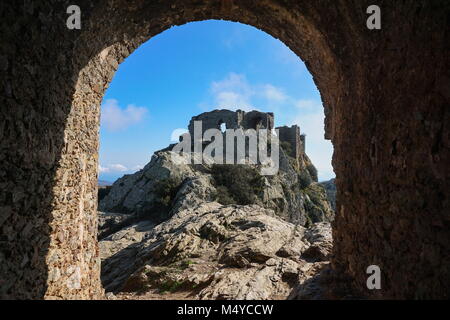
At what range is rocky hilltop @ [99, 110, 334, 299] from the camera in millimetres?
6340

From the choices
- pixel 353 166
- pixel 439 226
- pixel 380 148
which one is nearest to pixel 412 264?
pixel 439 226

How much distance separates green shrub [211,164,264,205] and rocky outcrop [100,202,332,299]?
9509 mm

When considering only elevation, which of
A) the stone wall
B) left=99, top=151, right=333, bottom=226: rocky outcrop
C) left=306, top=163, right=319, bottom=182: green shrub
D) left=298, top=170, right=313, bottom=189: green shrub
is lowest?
left=99, top=151, right=333, bottom=226: rocky outcrop

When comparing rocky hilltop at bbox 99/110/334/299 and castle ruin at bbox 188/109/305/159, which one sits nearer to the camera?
rocky hilltop at bbox 99/110/334/299

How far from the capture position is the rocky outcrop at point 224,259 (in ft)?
20.1

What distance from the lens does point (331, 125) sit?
5133mm

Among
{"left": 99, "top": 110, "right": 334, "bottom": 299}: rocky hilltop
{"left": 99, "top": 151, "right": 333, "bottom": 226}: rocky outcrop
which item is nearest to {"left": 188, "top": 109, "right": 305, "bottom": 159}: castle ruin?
{"left": 99, "top": 151, "right": 333, "bottom": 226}: rocky outcrop

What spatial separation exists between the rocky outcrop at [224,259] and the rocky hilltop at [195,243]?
0.07 ft

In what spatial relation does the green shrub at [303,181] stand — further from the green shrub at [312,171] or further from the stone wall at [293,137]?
the green shrub at [312,171]

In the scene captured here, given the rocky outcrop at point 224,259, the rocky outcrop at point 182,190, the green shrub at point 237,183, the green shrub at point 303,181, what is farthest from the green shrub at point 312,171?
the rocky outcrop at point 224,259

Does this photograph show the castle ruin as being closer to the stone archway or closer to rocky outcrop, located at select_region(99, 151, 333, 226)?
rocky outcrop, located at select_region(99, 151, 333, 226)

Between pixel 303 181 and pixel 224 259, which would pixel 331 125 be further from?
pixel 303 181

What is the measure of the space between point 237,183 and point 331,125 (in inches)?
662

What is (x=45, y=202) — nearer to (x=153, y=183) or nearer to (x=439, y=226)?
(x=439, y=226)
